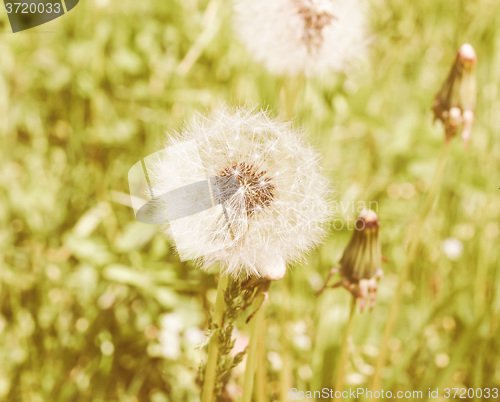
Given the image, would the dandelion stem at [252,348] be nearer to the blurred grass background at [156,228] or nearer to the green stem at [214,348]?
the green stem at [214,348]

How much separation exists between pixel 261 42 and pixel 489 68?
3.56ft

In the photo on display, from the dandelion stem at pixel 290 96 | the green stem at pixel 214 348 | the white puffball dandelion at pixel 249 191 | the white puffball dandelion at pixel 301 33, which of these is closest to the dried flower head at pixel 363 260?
the white puffball dandelion at pixel 249 191

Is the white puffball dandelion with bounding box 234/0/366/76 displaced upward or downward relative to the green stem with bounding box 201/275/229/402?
upward

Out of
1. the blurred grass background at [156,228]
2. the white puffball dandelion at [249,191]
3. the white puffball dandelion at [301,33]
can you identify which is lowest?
the blurred grass background at [156,228]

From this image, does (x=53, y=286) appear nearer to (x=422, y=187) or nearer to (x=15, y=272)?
(x=15, y=272)

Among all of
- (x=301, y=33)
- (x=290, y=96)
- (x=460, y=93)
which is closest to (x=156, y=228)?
(x=290, y=96)

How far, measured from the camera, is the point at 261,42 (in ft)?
3.98

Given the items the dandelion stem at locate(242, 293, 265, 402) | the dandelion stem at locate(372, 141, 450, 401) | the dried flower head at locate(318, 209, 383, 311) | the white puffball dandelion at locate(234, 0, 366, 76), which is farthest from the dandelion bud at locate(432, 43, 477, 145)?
the dandelion stem at locate(242, 293, 265, 402)

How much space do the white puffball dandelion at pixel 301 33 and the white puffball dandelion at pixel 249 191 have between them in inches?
18.3

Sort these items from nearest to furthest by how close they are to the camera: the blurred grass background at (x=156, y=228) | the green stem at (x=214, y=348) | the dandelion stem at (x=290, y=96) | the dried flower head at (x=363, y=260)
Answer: the green stem at (x=214, y=348) → the dried flower head at (x=363, y=260) → the dandelion stem at (x=290, y=96) → the blurred grass background at (x=156, y=228)

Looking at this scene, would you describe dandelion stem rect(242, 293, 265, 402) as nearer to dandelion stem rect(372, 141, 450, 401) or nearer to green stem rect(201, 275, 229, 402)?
green stem rect(201, 275, 229, 402)

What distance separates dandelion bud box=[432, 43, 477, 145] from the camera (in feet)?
2.86

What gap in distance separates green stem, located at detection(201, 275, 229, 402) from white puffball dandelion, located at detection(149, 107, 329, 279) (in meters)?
0.02

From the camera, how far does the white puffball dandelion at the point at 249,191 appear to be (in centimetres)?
64
